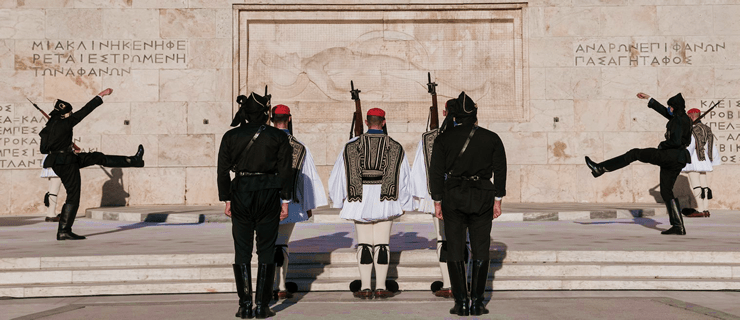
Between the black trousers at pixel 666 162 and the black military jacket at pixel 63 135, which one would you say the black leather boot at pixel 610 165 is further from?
the black military jacket at pixel 63 135

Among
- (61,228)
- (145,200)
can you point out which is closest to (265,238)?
(61,228)

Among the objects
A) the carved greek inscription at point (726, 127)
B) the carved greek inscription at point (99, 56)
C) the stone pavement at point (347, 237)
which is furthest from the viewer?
the carved greek inscription at point (99, 56)

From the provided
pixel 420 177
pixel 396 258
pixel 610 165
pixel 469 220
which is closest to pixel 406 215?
pixel 610 165

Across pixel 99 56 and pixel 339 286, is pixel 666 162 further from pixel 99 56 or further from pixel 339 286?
pixel 99 56

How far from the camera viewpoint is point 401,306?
6.78 metres

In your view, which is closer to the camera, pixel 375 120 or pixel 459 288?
pixel 459 288

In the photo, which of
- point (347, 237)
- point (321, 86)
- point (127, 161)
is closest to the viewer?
point (347, 237)

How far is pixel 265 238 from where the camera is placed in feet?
20.9

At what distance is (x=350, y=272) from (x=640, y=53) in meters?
11.9

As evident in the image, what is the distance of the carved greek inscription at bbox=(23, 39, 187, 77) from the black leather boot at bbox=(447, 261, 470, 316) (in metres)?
12.5

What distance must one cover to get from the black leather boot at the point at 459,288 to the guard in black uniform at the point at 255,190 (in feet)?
5.09

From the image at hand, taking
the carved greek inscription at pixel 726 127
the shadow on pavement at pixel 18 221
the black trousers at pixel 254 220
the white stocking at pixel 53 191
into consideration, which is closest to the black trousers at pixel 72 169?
the shadow on pavement at pixel 18 221

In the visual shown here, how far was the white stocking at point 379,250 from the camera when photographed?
23.8ft

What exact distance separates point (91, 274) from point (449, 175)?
4.09m
